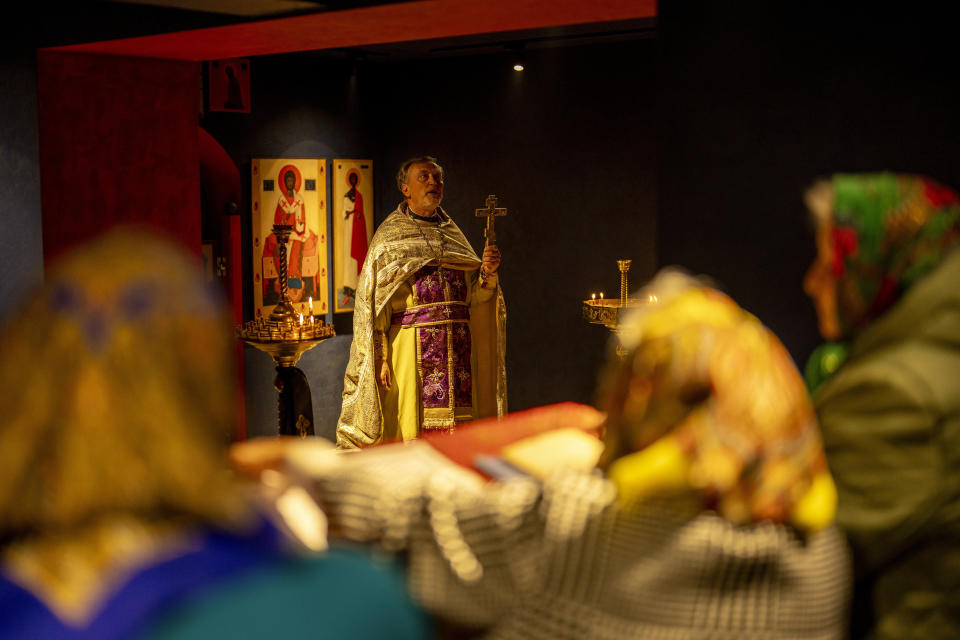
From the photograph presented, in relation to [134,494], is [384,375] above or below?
below

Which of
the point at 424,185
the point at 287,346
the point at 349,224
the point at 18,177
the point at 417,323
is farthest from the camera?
the point at 349,224

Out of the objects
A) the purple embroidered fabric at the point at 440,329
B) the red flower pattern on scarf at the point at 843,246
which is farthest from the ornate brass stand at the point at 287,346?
the red flower pattern on scarf at the point at 843,246

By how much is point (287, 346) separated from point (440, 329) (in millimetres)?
1015

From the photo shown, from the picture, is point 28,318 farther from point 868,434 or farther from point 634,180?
point 634,180

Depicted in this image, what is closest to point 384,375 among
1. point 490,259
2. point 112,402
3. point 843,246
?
point 490,259

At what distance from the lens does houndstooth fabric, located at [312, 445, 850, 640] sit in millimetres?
1736

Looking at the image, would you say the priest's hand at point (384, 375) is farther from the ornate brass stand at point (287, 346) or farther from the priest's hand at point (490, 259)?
the priest's hand at point (490, 259)

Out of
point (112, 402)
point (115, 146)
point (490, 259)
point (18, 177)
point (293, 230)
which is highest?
point (115, 146)

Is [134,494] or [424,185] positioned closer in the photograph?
[134,494]

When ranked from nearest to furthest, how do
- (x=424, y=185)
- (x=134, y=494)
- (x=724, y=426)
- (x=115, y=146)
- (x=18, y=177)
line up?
(x=134, y=494)
(x=724, y=426)
(x=18, y=177)
(x=115, y=146)
(x=424, y=185)

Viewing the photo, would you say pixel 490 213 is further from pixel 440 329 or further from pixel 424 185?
pixel 440 329

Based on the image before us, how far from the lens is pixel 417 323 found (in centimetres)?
598

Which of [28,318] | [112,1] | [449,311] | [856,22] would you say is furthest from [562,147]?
[28,318]

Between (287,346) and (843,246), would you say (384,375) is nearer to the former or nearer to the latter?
(287,346)
